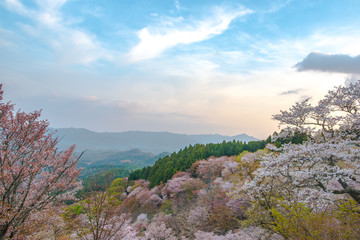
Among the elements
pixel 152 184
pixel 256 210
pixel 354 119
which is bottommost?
pixel 152 184

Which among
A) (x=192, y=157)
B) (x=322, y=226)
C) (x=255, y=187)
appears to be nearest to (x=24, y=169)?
(x=255, y=187)

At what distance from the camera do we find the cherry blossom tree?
571 cm

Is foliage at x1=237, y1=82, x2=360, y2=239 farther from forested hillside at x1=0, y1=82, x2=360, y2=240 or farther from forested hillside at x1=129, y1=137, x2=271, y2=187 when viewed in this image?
forested hillside at x1=129, y1=137, x2=271, y2=187

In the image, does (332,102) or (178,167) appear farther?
(178,167)

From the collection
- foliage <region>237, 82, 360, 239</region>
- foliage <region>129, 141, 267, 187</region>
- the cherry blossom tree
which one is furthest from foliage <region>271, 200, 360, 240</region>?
foliage <region>129, 141, 267, 187</region>

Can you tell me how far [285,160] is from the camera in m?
8.80

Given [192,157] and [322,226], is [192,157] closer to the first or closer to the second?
[192,157]

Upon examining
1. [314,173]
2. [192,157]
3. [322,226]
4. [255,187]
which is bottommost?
[192,157]

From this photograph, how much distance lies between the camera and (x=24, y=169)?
578 cm

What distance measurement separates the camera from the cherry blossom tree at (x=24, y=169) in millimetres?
5711

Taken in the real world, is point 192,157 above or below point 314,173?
below

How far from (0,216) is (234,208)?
1551 cm

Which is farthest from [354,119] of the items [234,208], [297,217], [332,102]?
[234,208]

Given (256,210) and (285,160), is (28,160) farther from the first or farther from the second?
(256,210)
